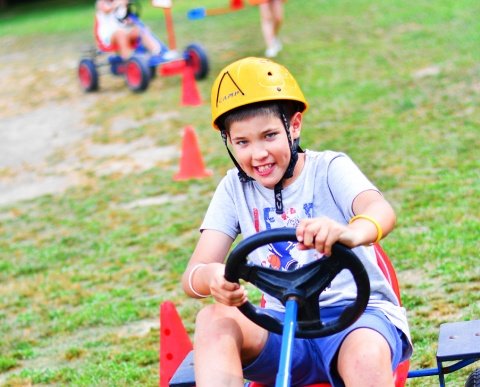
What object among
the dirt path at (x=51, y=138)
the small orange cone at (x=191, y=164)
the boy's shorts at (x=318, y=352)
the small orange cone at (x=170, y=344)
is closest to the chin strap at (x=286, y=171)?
the boy's shorts at (x=318, y=352)

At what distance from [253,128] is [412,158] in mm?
4277

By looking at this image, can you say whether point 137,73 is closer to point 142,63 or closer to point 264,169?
point 142,63

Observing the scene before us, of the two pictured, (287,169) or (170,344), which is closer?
(287,169)

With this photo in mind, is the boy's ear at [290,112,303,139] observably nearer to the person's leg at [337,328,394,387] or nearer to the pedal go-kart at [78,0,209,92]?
the person's leg at [337,328,394,387]

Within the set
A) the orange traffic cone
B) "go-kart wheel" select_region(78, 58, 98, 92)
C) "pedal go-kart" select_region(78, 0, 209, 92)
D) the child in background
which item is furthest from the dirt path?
the orange traffic cone

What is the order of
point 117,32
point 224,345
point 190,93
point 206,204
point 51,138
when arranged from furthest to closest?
1. point 117,32
2. point 190,93
3. point 51,138
4. point 206,204
5. point 224,345

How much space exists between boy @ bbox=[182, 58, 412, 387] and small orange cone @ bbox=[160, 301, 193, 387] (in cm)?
53

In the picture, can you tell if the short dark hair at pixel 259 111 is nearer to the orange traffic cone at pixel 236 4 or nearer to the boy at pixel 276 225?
the boy at pixel 276 225

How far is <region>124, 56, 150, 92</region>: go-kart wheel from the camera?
37.2 ft

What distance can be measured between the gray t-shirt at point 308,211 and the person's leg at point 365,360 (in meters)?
0.17

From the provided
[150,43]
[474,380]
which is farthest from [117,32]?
[474,380]

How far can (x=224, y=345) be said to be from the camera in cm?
260

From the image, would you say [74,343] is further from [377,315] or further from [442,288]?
[377,315]

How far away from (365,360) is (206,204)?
4.23 m
